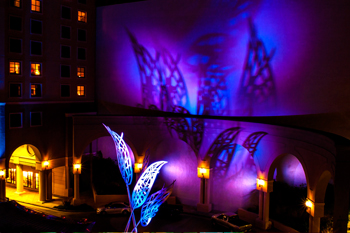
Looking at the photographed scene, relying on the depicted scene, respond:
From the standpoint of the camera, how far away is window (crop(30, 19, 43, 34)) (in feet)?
73.2

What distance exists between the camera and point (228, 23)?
20.5m

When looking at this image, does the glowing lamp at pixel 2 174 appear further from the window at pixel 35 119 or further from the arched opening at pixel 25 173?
the window at pixel 35 119

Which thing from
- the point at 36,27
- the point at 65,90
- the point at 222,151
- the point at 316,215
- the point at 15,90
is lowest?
the point at 316,215

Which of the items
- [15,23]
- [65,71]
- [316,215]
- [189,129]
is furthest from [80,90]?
[316,215]

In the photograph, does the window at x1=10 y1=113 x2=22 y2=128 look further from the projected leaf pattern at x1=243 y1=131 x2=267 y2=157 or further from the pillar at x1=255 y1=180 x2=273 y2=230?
the pillar at x1=255 y1=180 x2=273 y2=230

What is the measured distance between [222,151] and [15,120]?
44.9 ft

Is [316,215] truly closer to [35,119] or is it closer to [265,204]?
[265,204]

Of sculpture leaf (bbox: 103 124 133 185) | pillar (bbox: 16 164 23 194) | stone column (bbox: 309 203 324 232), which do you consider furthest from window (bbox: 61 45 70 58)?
stone column (bbox: 309 203 324 232)

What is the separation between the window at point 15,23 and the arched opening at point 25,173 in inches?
315

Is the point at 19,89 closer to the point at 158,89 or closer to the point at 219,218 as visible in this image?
the point at 158,89

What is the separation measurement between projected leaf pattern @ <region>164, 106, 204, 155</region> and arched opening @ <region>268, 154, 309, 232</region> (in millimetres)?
4834

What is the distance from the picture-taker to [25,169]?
87.6 ft

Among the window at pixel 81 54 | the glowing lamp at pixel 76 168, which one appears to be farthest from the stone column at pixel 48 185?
the window at pixel 81 54

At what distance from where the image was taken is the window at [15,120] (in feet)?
70.7
